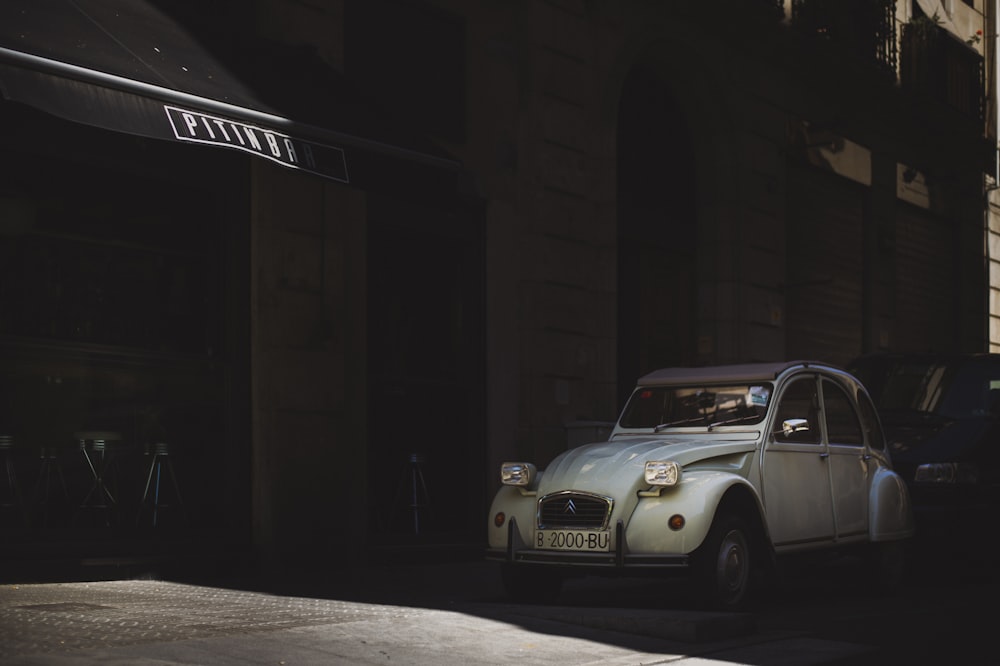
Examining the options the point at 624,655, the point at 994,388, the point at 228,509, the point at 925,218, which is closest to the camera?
the point at 624,655

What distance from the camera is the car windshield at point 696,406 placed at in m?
9.90

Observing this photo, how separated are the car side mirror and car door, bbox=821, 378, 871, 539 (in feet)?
1.72

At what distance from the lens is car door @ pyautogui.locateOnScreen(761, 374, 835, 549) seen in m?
9.52

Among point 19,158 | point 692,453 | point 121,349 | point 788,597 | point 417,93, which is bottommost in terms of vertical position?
point 788,597

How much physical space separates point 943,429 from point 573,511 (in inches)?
191

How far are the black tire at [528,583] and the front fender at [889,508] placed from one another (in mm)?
2709

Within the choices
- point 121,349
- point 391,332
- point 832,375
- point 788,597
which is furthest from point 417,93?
point 788,597

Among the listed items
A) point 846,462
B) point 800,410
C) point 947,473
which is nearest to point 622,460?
point 800,410

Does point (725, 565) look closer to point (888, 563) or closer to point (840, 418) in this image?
point (840, 418)

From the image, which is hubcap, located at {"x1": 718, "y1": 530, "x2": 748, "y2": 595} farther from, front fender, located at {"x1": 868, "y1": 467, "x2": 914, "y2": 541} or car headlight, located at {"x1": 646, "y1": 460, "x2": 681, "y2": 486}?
front fender, located at {"x1": 868, "y1": 467, "x2": 914, "y2": 541}

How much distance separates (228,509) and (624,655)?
5.25 metres

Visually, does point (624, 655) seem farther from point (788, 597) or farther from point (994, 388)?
point (994, 388)

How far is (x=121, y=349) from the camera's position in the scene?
1084cm

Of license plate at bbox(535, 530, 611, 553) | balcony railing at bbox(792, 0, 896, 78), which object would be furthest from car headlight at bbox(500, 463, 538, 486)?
balcony railing at bbox(792, 0, 896, 78)
